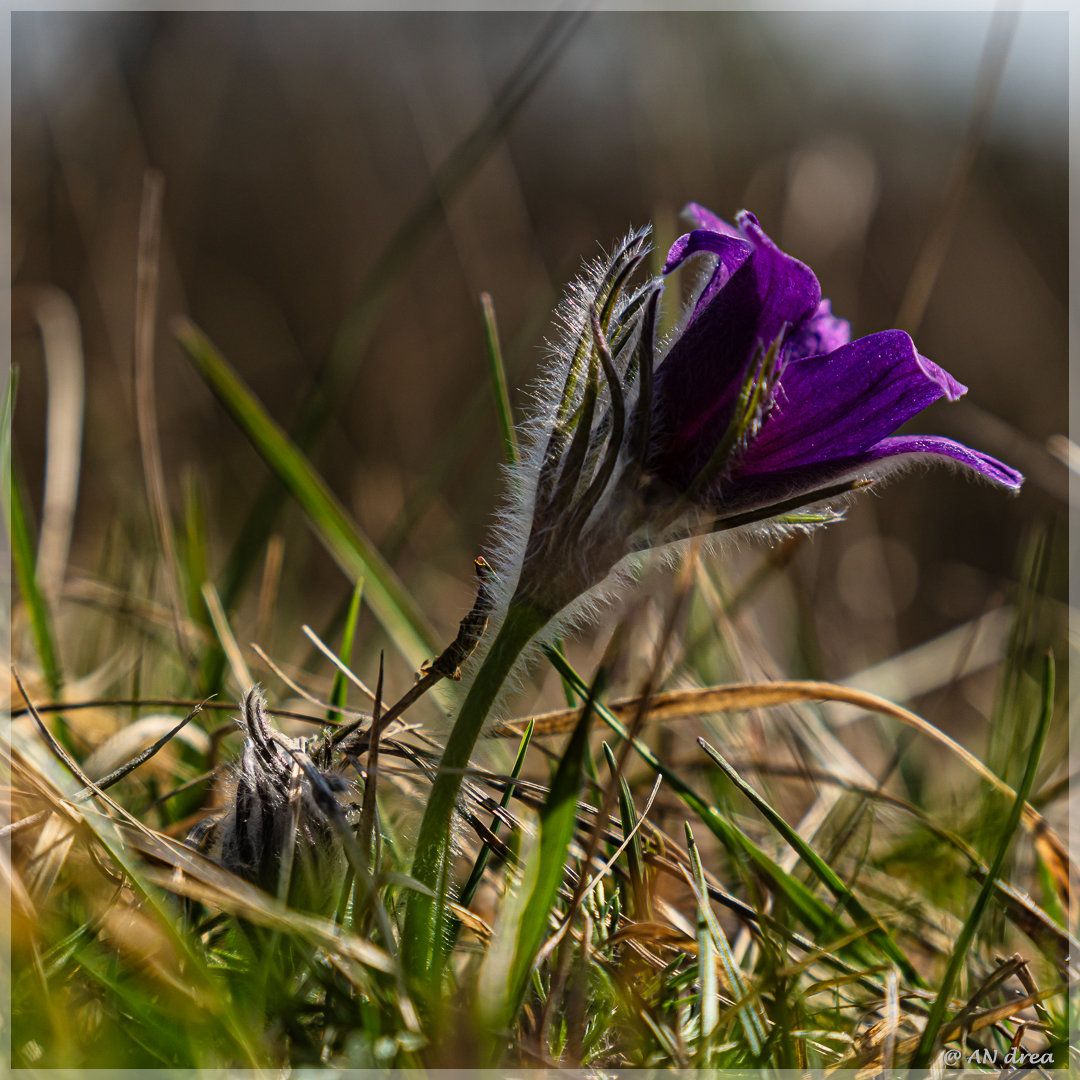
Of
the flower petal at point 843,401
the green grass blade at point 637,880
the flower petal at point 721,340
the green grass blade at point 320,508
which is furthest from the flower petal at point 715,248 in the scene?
the green grass blade at point 320,508

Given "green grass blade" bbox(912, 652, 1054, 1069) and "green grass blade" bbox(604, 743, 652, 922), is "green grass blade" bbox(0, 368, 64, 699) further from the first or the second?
"green grass blade" bbox(912, 652, 1054, 1069)

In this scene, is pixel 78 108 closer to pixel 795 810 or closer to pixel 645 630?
pixel 645 630

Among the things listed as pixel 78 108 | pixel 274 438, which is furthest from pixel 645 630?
pixel 78 108

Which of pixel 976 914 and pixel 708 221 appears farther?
pixel 708 221

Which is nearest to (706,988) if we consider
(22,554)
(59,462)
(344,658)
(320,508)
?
(344,658)

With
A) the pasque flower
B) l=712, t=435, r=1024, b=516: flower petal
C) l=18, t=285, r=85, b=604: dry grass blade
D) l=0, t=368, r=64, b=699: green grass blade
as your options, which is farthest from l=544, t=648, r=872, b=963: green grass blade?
l=18, t=285, r=85, b=604: dry grass blade

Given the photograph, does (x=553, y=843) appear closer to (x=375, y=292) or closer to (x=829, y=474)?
(x=829, y=474)
